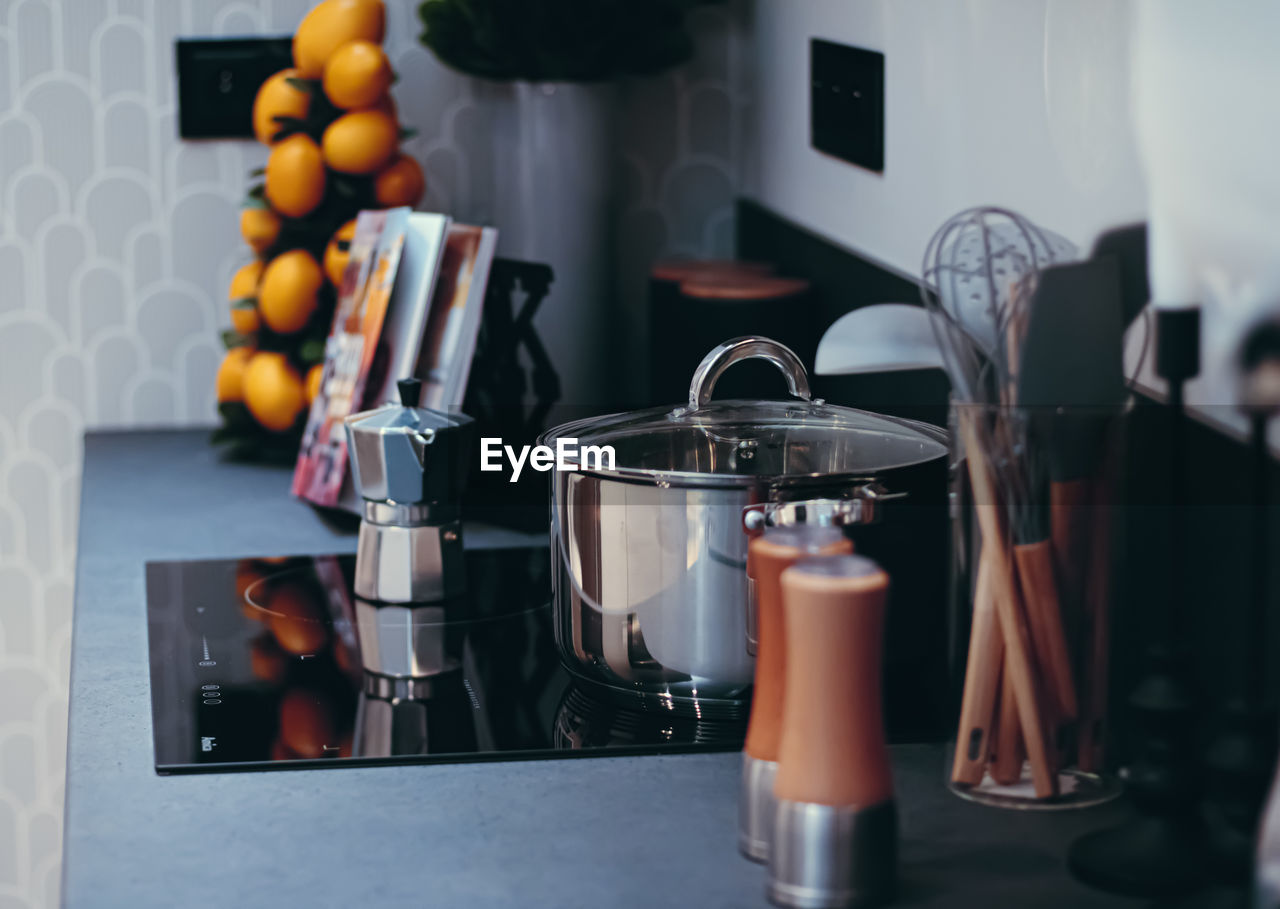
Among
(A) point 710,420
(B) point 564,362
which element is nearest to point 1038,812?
(A) point 710,420

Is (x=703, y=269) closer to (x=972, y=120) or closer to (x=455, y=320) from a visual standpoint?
(x=455, y=320)

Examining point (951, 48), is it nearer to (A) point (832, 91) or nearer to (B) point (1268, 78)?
(A) point (832, 91)

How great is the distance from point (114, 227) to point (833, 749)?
1355 mm

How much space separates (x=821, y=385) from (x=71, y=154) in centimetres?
87

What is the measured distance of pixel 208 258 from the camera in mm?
1781

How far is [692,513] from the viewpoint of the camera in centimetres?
82

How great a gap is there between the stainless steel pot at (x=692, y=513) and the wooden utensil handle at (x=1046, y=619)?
0.12 m

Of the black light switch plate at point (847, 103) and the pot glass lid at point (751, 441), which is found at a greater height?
the black light switch plate at point (847, 103)

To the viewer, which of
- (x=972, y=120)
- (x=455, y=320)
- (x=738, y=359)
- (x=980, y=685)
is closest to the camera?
(x=980, y=685)

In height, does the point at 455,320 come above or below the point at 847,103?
below

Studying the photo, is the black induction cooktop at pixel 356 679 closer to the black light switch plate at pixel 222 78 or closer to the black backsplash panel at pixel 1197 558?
the black backsplash panel at pixel 1197 558

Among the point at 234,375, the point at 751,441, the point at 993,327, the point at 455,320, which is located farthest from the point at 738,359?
the point at 234,375

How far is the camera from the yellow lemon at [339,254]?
5.09ft

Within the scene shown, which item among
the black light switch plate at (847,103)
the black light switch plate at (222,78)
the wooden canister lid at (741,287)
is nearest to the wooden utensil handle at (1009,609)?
the black light switch plate at (847,103)
